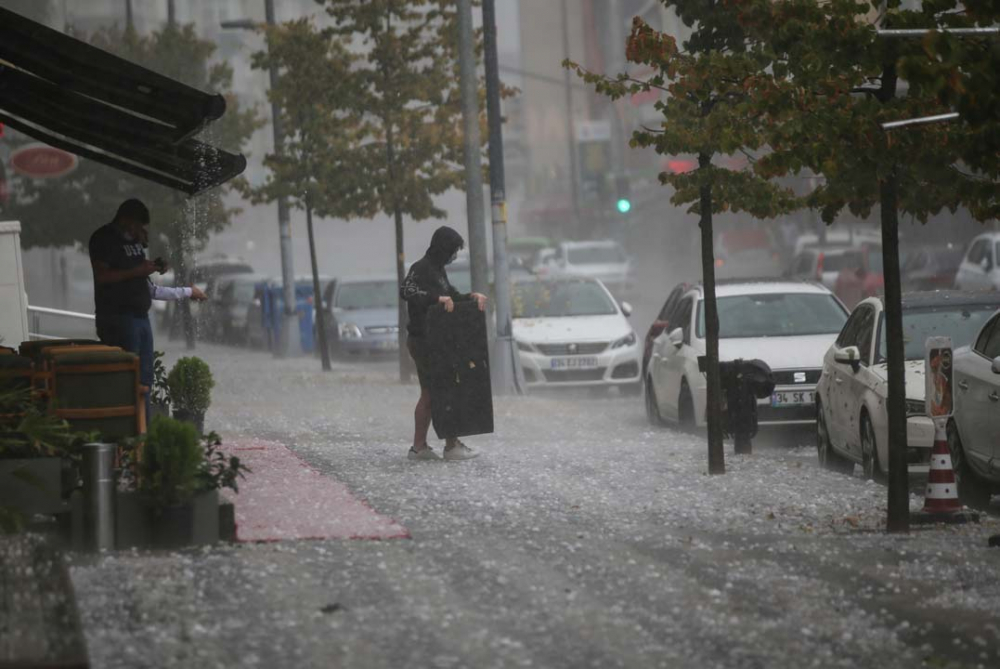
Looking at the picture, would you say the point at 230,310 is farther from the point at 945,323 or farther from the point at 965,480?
the point at 965,480

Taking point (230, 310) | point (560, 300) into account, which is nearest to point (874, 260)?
point (230, 310)

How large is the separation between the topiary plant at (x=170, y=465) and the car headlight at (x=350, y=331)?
83.9 feet

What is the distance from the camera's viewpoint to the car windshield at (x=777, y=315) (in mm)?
18391

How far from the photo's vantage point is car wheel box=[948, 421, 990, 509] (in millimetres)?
12273

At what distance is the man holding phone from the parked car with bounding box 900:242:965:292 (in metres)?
23.9

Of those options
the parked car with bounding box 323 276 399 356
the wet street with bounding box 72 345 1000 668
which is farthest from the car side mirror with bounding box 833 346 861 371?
the parked car with bounding box 323 276 399 356

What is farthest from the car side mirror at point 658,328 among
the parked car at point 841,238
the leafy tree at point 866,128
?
the parked car at point 841,238

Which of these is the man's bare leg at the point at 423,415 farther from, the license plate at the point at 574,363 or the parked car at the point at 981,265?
the parked car at the point at 981,265

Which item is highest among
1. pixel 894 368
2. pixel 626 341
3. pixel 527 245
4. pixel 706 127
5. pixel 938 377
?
pixel 706 127

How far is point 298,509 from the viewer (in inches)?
432

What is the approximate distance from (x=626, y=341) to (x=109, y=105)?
1219cm

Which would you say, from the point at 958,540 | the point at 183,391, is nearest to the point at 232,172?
the point at 183,391

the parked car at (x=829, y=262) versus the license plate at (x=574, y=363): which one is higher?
the parked car at (x=829, y=262)

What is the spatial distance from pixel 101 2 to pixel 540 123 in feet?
114
